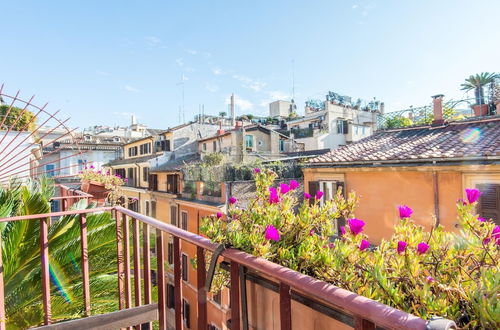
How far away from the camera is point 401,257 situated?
94cm

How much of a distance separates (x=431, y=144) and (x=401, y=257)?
841 cm

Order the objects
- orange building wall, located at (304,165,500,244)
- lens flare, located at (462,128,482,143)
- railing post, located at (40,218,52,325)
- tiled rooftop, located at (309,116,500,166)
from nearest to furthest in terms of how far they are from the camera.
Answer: railing post, located at (40,218,52,325) → orange building wall, located at (304,165,500,244) → tiled rooftop, located at (309,116,500,166) → lens flare, located at (462,128,482,143)

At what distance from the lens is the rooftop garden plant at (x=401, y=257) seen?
0.73m

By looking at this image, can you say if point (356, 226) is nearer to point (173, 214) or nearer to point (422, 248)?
point (422, 248)

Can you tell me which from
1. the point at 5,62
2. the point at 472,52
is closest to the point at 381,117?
the point at 472,52

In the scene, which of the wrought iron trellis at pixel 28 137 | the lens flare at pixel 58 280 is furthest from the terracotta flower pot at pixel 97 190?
the lens flare at pixel 58 280

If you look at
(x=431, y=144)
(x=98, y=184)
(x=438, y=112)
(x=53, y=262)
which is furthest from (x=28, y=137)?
(x=438, y=112)

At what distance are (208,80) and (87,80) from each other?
16.5m

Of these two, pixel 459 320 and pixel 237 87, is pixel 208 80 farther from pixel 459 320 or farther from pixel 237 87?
pixel 459 320

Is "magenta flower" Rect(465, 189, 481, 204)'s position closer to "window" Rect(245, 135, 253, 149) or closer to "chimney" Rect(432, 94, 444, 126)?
"chimney" Rect(432, 94, 444, 126)

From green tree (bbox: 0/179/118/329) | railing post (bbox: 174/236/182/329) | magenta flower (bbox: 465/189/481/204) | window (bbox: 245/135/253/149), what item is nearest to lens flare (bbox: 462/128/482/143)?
magenta flower (bbox: 465/189/481/204)

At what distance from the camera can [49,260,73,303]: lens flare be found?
2.41 m

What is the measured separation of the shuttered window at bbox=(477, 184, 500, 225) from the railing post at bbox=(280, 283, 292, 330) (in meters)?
7.37

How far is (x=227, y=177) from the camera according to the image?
12484 millimetres
